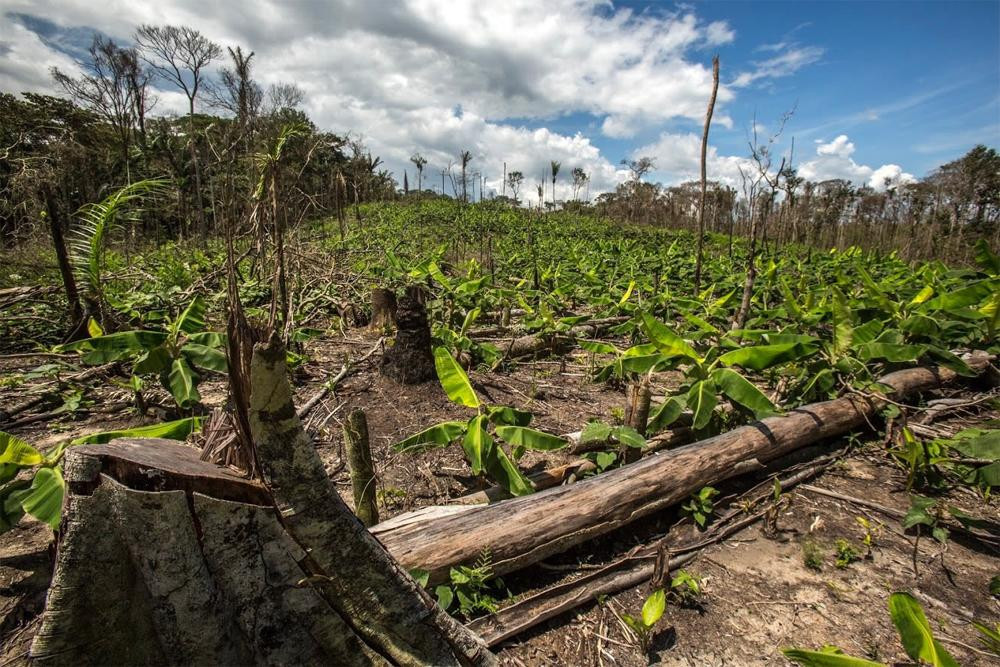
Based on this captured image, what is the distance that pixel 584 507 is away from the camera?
93.2 inches

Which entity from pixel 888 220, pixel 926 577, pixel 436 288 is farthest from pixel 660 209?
pixel 926 577

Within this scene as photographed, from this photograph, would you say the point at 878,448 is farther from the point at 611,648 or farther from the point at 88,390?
the point at 88,390

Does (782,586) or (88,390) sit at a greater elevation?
(88,390)

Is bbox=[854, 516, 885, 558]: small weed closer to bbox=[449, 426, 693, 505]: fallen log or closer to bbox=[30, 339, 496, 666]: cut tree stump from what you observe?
bbox=[449, 426, 693, 505]: fallen log

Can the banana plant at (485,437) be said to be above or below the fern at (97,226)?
below

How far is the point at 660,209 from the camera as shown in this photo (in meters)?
44.5

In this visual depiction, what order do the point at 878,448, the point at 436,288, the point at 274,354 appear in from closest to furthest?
the point at 274,354 < the point at 878,448 < the point at 436,288

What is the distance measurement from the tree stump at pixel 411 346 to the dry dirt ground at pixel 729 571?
467 mm

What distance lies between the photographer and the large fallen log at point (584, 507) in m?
2.07

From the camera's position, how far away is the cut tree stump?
2.88 ft

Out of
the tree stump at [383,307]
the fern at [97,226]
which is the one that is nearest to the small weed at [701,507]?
the tree stump at [383,307]

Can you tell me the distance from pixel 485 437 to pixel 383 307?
377 centimetres

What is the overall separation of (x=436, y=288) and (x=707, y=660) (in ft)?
19.1

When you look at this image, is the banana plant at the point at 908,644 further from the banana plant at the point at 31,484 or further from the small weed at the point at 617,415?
the small weed at the point at 617,415
